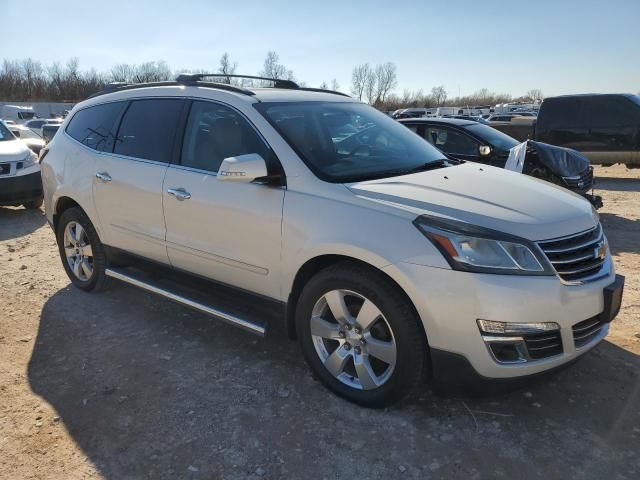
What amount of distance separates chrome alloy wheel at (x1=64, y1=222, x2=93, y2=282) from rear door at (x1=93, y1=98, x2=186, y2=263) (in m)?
0.49

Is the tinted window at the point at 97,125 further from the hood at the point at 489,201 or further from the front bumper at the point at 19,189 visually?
the front bumper at the point at 19,189

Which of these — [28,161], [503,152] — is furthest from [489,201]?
[28,161]

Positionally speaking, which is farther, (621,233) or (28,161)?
(28,161)

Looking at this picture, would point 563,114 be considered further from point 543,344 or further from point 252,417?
point 252,417

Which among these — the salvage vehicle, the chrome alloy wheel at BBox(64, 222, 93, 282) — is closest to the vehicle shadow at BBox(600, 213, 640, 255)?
the salvage vehicle

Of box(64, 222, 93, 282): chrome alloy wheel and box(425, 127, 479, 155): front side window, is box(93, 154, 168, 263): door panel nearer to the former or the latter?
box(64, 222, 93, 282): chrome alloy wheel

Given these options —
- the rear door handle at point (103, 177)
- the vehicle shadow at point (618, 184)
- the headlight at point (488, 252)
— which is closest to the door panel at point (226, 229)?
the rear door handle at point (103, 177)

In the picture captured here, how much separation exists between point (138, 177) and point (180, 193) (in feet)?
1.84

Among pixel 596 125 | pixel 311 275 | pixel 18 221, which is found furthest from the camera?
A: pixel 596 125

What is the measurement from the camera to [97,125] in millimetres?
4625

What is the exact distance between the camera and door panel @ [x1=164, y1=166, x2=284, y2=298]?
319cm

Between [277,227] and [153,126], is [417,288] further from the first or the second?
[153,126]

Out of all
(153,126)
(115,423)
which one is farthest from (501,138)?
(115,423)

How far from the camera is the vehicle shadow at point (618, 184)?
37.1ft
